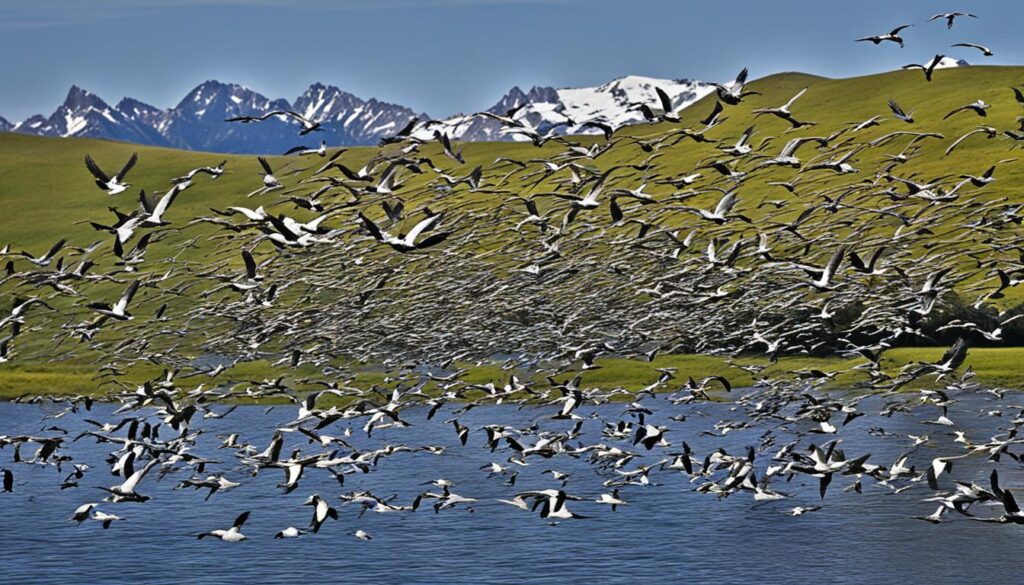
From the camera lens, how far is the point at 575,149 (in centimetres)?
4250

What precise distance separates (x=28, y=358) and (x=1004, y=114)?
122346 mm

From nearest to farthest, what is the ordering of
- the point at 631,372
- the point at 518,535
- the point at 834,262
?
the point at 834,262 < the point at 518,535 < the point at 631,372

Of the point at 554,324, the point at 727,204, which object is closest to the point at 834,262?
the point at 727,204

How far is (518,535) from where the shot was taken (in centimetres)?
5253

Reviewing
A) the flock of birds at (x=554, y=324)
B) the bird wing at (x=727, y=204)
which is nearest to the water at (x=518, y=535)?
the flock of birds at (x=554, y=324)

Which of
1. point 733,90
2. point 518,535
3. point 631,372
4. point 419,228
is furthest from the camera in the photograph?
point 631,372

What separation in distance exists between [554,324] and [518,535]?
132 ft

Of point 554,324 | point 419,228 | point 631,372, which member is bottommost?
point 631,372

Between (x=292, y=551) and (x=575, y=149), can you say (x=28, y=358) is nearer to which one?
(x=292, y=551)

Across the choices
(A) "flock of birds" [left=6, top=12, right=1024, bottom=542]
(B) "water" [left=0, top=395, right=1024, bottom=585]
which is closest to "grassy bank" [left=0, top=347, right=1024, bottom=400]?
(A) "flock of birds" [left=6, top=12, right=1024, bottom=542]

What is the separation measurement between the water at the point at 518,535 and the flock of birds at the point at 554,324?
1.17 metres

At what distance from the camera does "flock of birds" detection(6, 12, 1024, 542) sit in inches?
1602

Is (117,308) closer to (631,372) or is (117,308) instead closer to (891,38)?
(891,38)

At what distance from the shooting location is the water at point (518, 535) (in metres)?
46.5
